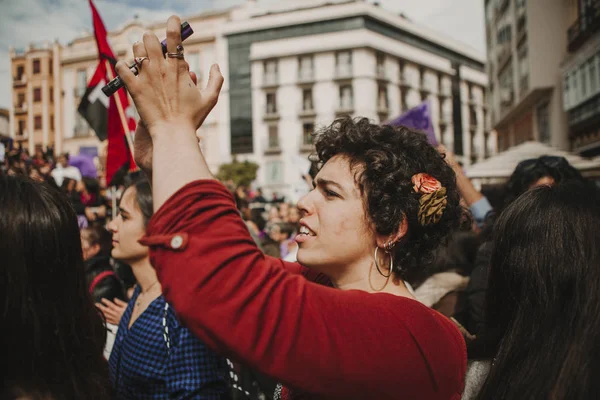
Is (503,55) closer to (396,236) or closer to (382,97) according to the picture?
(382,97)

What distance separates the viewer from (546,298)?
140 centimetres

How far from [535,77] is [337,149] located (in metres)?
22.0

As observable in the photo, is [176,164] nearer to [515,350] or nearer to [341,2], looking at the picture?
[515,350]

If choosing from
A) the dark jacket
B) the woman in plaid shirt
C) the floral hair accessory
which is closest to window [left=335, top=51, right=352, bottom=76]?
the dark jacket

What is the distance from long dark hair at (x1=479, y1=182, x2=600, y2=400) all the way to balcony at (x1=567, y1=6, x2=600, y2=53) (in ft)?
55.3

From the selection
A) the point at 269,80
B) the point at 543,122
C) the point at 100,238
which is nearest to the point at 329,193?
the point at 100,238

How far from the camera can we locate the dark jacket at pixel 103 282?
3.41 m

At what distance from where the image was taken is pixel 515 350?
1.40m

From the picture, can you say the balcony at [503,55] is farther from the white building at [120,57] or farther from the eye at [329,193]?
the eye at [329,193]

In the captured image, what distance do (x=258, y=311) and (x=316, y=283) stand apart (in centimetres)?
51

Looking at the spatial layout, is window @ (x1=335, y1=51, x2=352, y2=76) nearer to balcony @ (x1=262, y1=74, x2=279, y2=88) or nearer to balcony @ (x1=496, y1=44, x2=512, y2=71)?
balcony @ (x1=262, y1=74, x2=279, y2=88)

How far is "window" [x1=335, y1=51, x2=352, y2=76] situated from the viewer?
40.7 meters

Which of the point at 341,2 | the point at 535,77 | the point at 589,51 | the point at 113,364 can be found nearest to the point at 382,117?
the point at 341,2

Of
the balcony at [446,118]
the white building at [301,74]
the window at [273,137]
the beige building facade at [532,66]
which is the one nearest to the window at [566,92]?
the beige building facade at [532,66]
